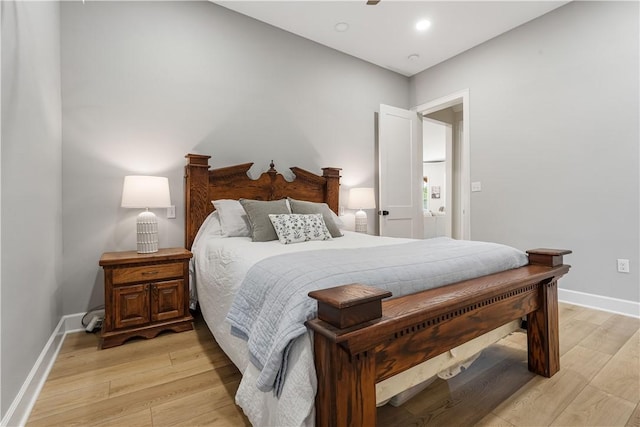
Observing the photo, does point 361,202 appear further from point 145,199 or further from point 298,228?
point 145,199

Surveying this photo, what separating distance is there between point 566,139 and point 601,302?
5.13 feet

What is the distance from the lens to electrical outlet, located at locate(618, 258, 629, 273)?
106 inches

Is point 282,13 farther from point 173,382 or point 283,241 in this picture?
point 173,382

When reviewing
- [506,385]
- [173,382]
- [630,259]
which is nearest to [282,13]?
[173,382]

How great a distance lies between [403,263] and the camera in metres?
1.44

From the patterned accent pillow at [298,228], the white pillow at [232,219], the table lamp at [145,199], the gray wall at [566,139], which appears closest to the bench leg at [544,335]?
the patterned accent pillow at [298,228]

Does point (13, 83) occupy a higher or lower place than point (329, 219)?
higher

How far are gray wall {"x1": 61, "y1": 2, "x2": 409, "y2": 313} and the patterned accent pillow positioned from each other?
993 mm

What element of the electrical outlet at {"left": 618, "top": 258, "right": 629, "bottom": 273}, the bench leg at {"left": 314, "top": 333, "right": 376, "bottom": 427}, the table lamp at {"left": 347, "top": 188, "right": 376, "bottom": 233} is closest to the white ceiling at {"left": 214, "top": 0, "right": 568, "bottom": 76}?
the table lamp at {"left": 347, "top": 188, "right": 376, "bottom": 233}

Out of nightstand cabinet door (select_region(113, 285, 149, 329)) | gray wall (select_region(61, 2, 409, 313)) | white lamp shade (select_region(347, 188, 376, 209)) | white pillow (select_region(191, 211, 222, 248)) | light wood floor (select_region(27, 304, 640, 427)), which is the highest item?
gray wall (select_region(61, 2, 409, 313))

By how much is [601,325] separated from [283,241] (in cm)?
261

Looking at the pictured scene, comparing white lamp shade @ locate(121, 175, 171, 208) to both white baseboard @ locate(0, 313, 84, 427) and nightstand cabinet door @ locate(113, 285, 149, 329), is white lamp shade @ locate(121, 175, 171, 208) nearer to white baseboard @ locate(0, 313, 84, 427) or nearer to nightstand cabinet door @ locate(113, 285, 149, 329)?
nightstand cabinet door @ locate(113, 285, 149, 329)

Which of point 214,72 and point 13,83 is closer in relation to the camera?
point 13,83

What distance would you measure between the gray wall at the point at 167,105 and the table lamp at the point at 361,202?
505mm
